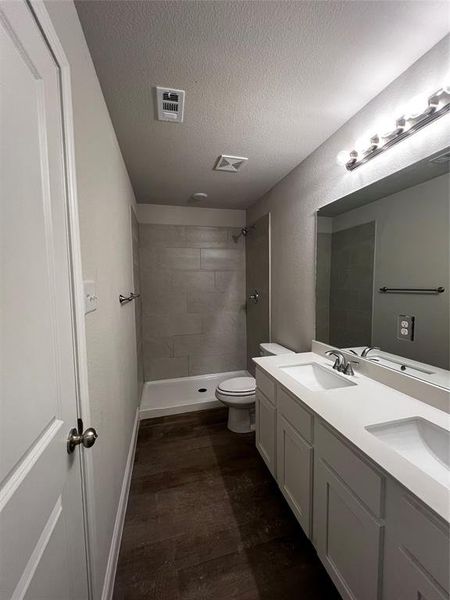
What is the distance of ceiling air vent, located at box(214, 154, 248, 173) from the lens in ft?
6.27

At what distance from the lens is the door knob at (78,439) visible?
718 millimetres

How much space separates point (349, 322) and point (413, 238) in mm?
643

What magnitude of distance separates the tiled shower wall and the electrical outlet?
2213 mm

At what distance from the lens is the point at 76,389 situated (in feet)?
2.61

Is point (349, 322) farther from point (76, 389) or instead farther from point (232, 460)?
point (76, 389)

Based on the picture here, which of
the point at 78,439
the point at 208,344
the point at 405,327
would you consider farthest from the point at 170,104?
the point at 208,344

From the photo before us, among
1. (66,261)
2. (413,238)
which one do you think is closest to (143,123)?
(66,261)

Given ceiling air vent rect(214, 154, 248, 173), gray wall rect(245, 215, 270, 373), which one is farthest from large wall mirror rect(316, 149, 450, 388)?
gray wall rect(245, 215, 270, 373)

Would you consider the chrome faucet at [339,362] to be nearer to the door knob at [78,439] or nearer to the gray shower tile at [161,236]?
the door knob at [78,439]

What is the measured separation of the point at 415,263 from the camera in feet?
3.94

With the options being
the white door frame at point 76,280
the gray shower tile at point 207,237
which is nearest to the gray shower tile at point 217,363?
the gray shower tile at point 207,237

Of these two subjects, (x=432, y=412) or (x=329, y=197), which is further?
(x=329, y=197)

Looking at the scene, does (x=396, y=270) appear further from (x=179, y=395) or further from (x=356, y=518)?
(x=179, y=395)

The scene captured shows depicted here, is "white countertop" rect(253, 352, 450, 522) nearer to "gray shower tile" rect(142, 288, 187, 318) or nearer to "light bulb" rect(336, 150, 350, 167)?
"light bulb" rect(336, 150, 350, 167)
